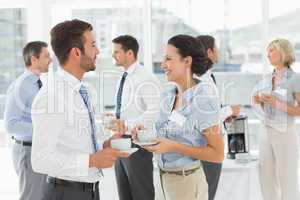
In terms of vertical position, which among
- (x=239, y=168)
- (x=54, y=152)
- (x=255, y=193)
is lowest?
(x=255, y=193)

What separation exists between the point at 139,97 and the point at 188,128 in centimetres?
150

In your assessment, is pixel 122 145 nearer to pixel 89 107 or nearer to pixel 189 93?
pixel 89 107

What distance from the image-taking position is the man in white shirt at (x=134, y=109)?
3.25 metres

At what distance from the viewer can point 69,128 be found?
1.76m

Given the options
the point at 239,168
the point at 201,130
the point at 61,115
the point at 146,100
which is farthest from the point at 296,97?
the point at 61,115

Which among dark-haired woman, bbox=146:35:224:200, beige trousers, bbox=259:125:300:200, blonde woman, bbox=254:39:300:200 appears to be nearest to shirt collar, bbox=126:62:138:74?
blonde woman, bbox=254:39:300:200

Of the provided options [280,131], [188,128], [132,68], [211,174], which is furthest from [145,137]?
[132,68]

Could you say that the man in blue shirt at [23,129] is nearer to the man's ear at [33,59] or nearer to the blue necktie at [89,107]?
the man's ear at [33,59]

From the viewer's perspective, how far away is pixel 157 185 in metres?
3.14

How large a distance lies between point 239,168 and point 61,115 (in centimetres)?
176

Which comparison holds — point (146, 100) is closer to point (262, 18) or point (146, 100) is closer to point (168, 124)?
point (168, 124)

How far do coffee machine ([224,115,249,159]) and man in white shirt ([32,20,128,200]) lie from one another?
1626mm

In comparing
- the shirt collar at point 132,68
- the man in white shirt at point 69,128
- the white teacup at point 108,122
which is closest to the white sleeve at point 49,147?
the man in white shirt at point 69,128

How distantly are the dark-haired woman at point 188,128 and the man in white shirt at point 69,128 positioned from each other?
12.9 inches
